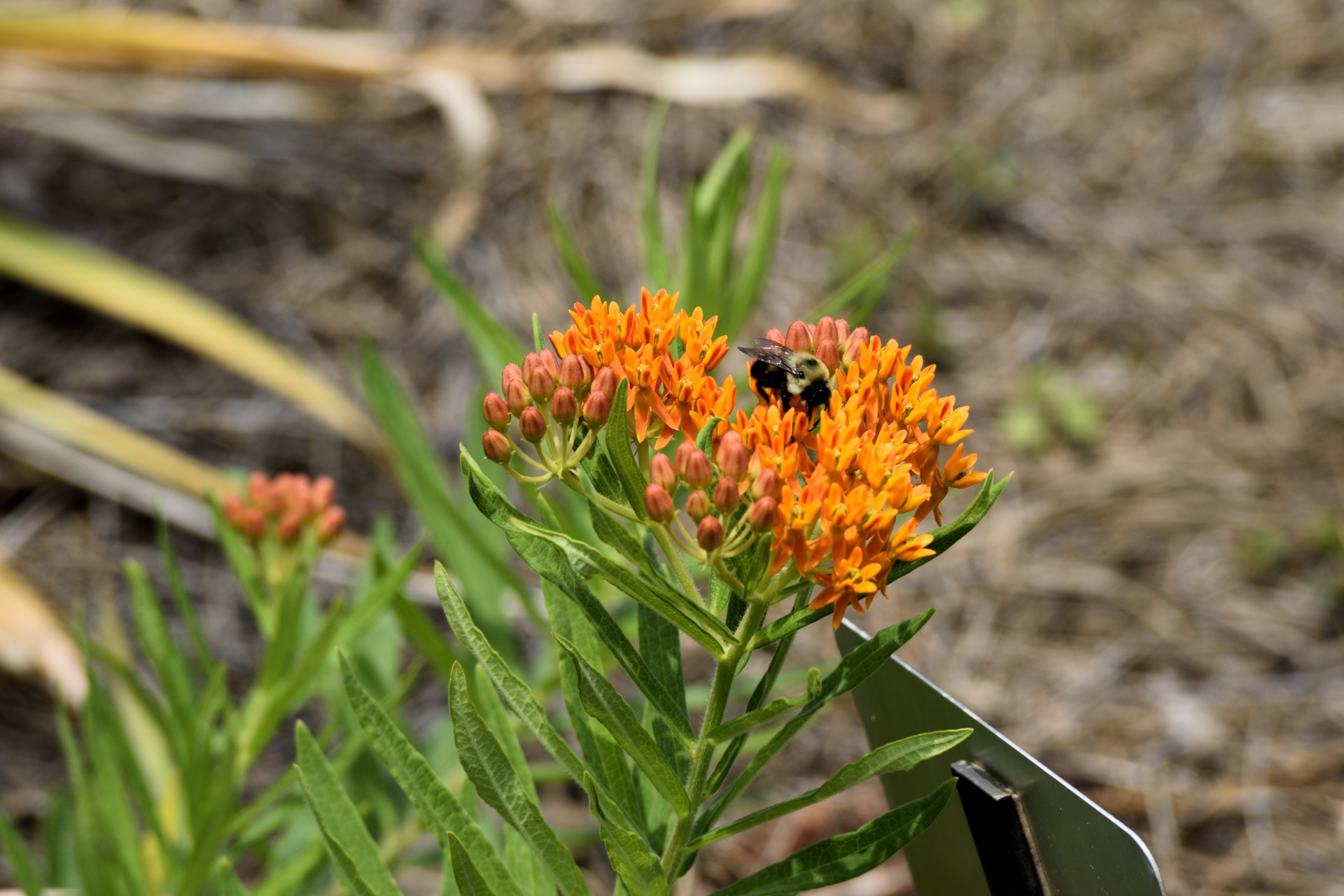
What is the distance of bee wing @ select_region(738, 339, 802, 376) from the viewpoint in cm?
72

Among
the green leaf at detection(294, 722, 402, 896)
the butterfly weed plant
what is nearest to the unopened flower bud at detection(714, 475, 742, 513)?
the butterfly weed plant

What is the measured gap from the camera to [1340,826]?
198cm

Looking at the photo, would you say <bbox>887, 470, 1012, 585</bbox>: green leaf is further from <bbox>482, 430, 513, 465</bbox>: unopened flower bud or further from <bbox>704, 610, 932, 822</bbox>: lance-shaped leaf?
<bbox>482, 430, 513, 465</bbox>: unopened flower bud

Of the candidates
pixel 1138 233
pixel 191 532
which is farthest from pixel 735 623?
pixel 1138 233

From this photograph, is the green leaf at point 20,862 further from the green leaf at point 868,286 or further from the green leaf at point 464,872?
the green leaf at point 868,286

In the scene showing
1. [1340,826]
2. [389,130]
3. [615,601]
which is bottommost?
[1340,826]

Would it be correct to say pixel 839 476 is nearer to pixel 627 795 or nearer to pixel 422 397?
pixel 627 795

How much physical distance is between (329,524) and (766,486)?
720 mm

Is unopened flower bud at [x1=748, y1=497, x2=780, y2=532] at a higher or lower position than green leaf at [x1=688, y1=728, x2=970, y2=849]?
higher

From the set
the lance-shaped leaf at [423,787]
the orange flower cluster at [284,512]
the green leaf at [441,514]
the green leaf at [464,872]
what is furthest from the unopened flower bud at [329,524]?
the green leaf at [464,872]

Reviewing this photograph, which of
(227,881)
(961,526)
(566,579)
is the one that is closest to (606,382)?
(566,579)

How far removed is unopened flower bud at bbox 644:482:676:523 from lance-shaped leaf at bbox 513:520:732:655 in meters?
0.04

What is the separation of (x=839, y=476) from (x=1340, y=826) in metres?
1.92

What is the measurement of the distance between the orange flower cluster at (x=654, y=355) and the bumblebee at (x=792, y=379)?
39 millimetres
